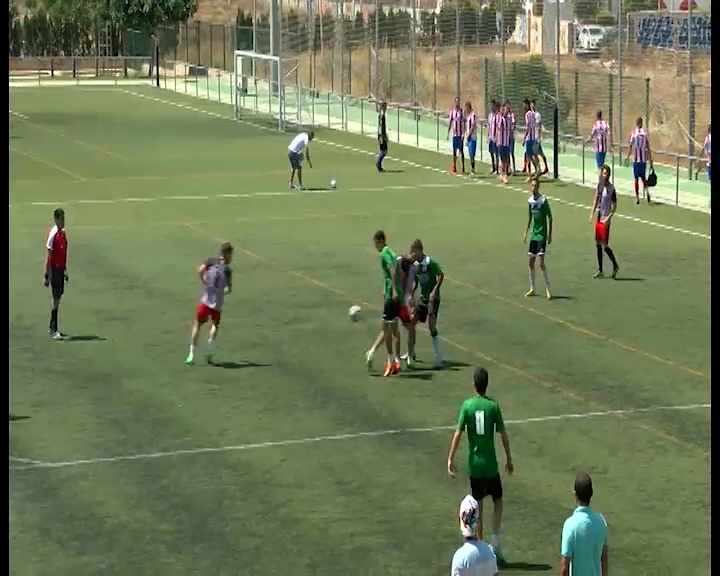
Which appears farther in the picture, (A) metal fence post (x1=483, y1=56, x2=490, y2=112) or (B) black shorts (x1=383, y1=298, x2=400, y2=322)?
(A) metal fence post (x1=483, y1=56, x2=490, y2=112)

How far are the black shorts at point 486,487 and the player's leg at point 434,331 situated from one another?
837 cm

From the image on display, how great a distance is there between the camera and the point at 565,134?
5422cm

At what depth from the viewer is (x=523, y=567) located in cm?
1634

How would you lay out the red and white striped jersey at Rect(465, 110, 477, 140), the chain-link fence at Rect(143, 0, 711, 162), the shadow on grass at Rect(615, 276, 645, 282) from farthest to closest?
the chain-link fence at Rect(143, 0, 711, 162) < the red and white striped jersey at Rect(465, 110, 477, 140) < the shadow on grass at Rect(615, 276, 645, 282)

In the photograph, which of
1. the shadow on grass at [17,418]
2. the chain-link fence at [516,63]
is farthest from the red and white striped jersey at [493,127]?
the shadow on grass at [17,418]

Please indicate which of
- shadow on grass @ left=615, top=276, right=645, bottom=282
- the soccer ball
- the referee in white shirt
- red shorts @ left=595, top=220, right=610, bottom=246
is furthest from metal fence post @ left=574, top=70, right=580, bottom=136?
the referee in white shirt

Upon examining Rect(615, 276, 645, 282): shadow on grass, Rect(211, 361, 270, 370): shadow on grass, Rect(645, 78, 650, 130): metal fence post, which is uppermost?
Rect(645, 78, 650, 130): metal fence post

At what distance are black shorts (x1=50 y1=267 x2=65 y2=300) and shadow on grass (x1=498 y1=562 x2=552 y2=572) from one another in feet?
39.7

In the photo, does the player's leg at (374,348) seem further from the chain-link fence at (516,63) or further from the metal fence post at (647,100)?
the metal fence post at (647,100)

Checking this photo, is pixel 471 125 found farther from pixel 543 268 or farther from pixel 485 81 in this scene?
pixel 543 268

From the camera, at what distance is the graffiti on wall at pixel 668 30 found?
2087 inches

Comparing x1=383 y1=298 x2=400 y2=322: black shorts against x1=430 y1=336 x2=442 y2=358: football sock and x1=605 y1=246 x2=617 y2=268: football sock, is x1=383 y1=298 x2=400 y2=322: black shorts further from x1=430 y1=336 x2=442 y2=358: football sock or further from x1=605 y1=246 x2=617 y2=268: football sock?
x1=605 y1=246 x2=617 y2=268: football sock

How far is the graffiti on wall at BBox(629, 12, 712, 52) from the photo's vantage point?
5300 cm

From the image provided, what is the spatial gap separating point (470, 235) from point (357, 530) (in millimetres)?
21300
